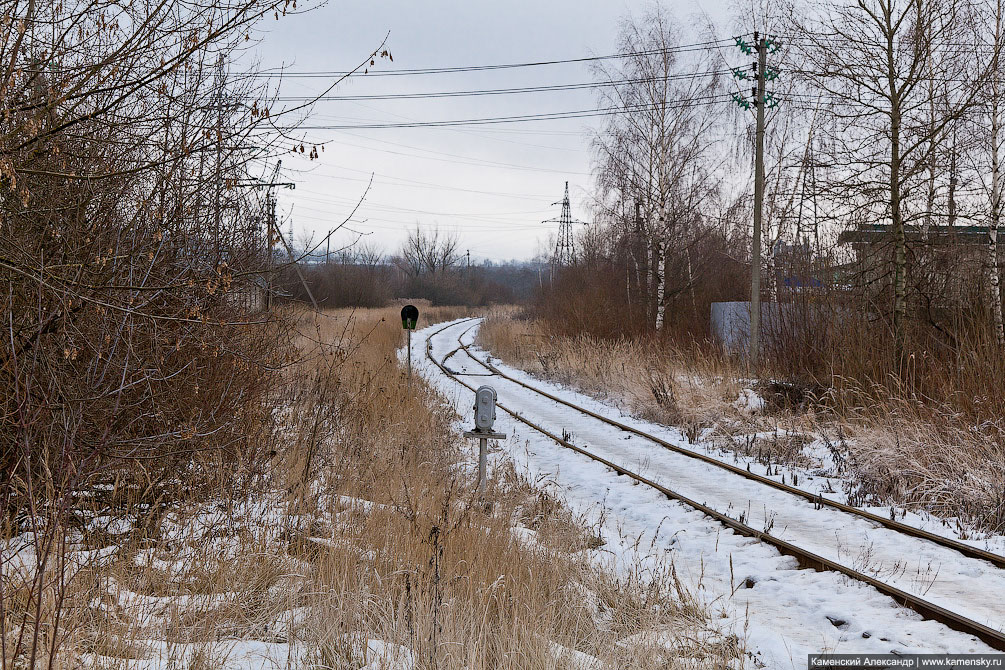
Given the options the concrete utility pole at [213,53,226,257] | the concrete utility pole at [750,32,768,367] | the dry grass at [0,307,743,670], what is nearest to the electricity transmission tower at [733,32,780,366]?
the concrete utility pole at [750,32,768,367]

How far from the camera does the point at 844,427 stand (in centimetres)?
1033

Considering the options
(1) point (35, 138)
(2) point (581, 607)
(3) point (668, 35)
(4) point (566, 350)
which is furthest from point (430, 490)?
(3) point (668, 35)

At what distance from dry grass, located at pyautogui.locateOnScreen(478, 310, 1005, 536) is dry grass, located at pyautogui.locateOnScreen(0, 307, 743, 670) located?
352 cm

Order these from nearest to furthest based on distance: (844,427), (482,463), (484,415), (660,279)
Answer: (484,415)
(482,463)
(844,427)
(660,279)

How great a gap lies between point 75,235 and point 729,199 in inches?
968

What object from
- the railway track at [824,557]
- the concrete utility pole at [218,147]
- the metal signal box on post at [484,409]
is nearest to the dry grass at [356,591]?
the metal signal box on post at [484,409]

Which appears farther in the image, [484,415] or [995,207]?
[995,207]

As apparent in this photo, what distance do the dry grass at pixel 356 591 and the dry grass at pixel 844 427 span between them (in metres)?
3.52

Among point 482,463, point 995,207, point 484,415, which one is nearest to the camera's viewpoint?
point 484,415

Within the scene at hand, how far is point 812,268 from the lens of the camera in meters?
13.2

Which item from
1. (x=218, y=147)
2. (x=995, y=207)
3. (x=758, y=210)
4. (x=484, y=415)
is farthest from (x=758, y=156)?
(x=218, y=147)

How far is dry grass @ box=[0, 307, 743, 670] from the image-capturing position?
371cm

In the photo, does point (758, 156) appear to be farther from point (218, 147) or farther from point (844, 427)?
point (218, 147)

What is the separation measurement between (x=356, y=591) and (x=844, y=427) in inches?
330
